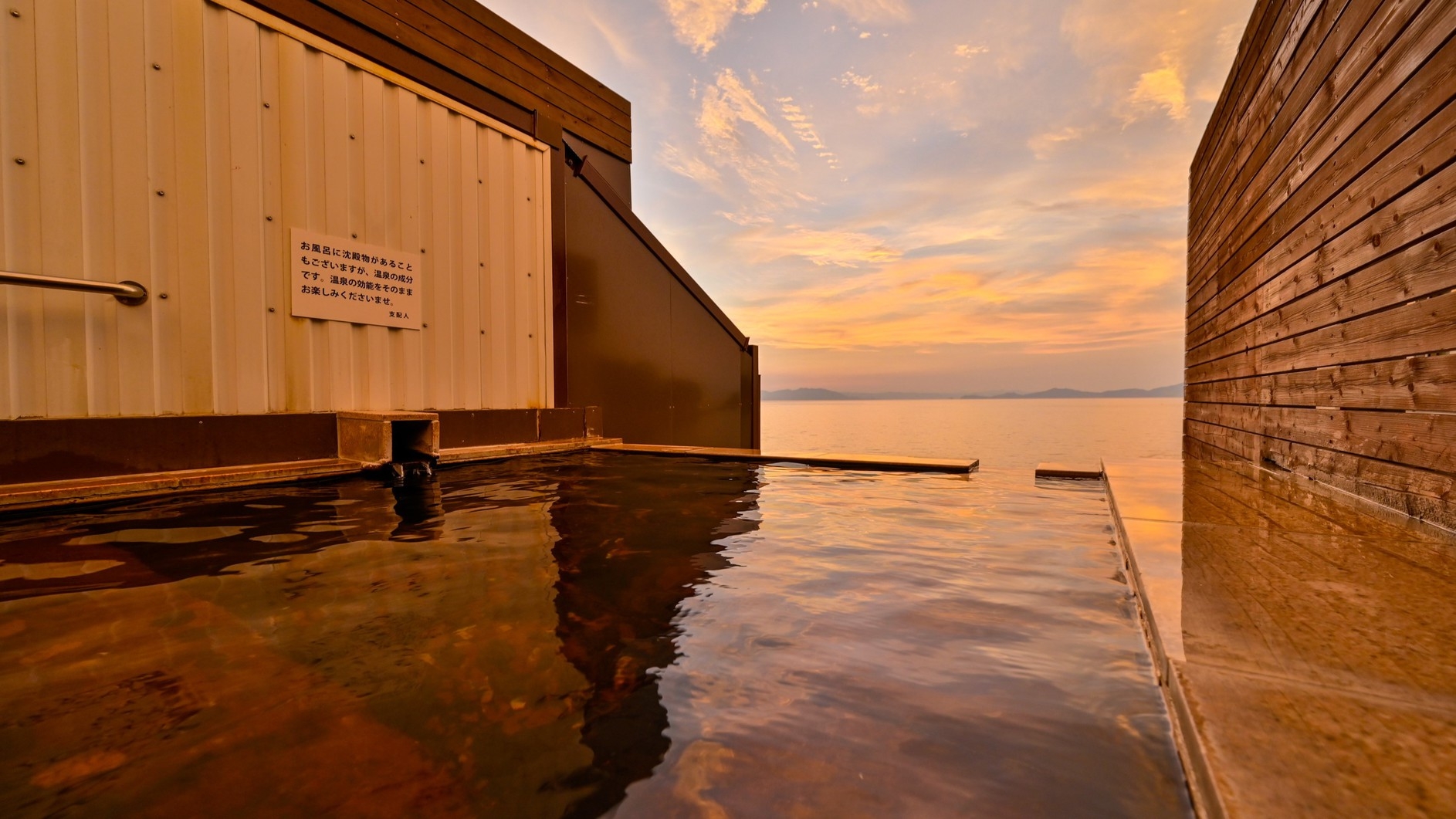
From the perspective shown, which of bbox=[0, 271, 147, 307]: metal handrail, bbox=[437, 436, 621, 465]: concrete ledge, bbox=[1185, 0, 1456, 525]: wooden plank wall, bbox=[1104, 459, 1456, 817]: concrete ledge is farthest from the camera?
bbox=[437, 436, 621, 465]: concrete ledge

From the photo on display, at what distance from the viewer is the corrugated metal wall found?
138 inches

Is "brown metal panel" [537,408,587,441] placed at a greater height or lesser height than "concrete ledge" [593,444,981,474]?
greater

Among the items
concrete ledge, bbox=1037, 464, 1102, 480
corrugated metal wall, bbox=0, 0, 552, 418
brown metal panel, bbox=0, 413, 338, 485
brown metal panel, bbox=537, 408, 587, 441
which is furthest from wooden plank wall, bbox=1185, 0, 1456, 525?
brown metal panel, bbox=0, 413, 338, 485

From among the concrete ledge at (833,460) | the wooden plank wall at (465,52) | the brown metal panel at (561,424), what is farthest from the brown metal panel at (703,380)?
the wooden plank wall at (465,52)

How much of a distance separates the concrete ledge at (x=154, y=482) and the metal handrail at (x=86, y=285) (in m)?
1.13

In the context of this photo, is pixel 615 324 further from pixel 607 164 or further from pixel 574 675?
pixel 574 675

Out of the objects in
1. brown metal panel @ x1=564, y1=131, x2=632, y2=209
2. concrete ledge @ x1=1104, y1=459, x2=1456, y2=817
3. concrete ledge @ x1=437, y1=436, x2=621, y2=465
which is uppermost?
brown metal panel @ x1=564, y1=131, x2=632, y2=209

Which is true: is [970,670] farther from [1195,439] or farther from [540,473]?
[1195,439]

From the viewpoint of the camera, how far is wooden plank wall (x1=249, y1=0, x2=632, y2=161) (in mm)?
4945

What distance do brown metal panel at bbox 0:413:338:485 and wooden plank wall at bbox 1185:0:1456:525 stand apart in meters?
6.65

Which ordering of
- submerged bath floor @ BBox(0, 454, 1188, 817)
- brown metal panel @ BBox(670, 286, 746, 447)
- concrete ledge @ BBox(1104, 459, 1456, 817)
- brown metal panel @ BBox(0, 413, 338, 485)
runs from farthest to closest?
brown metal panel @ BBox(670, 286, 746, 447) < brown metal panel @ BBox(0, 413, 338, 485) < submerged bath floor @ BBox(0, 454, 1188, 817) < concrete ledge @ BBox(1104, 459, 1456, 817)

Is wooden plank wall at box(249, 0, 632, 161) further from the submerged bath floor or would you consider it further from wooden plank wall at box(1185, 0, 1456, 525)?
wooden plank wall at box(1185, 0, 1456, 525)

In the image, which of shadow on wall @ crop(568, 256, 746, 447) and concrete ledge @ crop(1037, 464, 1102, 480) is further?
shadow on wall @ crop(568, 256, 746, 447)

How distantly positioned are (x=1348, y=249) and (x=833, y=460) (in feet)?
11.7
